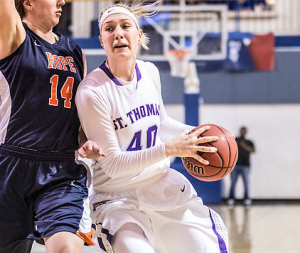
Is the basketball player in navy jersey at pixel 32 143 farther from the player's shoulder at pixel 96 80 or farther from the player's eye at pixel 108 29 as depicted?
the player's eye at pixel 108 29

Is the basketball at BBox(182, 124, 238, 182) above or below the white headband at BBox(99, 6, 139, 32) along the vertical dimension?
below

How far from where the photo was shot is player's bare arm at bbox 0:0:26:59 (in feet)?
8.33

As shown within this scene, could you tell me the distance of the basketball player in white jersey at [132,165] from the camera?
2.69 meters

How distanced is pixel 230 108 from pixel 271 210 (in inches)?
104

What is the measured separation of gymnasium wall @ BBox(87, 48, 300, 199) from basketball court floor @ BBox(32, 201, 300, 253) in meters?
0.49

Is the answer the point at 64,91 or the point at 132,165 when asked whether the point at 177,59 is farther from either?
the point at 132,165

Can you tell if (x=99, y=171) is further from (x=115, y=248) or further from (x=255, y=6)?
(x=255, y=6)

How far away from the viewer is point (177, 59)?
35.4ft

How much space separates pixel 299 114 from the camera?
10.5 metres

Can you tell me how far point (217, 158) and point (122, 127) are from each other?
1.74 feet

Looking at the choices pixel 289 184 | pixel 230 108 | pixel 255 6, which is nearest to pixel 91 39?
pixel 230 108

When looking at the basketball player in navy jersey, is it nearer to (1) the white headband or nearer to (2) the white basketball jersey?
(2) the white basketball jersey

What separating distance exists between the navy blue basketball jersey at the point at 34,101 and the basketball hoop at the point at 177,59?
7.84m

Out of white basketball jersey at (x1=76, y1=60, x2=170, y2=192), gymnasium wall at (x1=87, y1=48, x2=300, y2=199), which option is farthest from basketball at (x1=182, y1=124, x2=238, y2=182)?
gymnasium wall at (x1=87, y1=48, x2=300, y2=199)
